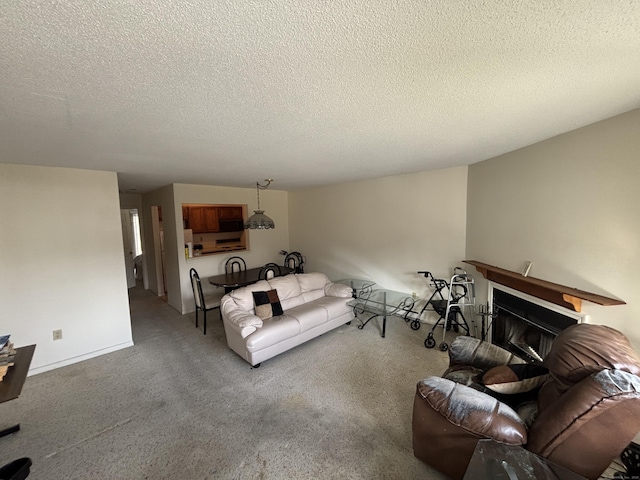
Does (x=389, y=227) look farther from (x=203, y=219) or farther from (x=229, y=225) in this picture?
(x=203, y=219)

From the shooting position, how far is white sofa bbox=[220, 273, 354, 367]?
286 centimetres

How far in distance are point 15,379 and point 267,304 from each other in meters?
2.15

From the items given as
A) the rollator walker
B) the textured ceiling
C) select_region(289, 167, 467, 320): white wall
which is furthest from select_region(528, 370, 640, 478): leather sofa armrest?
select_region(289, 167, 467, 320): white wall

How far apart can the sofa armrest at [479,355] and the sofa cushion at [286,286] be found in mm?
2281

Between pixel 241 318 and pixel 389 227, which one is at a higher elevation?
pixel 389 227

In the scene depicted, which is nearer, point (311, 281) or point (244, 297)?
point (244, 297)

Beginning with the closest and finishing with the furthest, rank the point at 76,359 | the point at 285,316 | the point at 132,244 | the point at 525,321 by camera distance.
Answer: the point at 525,321 < the point at 76,359 < the point at 285,316 < the point at 132,244

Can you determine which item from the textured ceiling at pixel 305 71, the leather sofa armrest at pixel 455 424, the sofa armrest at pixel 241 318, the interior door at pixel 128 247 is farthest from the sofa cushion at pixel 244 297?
the interior door at pixel 128 247

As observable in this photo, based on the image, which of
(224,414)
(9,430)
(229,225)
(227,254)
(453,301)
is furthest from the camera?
(229,225)

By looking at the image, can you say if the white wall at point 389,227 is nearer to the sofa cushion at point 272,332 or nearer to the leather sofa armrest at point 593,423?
the sofa cushion at point 272,332

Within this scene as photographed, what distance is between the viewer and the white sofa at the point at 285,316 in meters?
2.86

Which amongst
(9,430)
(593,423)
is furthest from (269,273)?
(593,423)

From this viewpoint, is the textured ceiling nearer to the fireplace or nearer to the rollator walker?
the fireplace

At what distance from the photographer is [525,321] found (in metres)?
2.72
